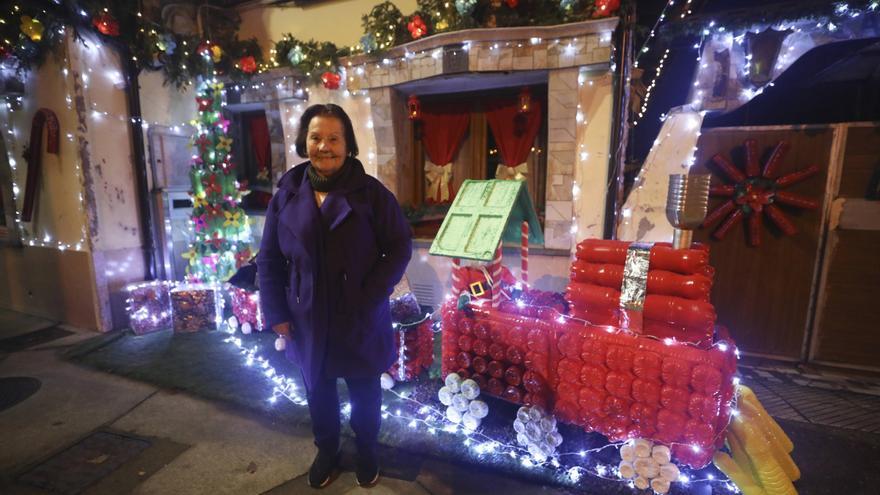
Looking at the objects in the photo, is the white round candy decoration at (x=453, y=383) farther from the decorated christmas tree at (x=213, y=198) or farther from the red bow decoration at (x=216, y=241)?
the red bow decoration at (x=216, y=241)

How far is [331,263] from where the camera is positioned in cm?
208

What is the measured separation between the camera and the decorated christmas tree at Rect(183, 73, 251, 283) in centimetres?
489

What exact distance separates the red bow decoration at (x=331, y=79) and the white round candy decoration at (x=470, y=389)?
4.23 m

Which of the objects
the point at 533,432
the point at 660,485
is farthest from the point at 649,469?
the point at 533,432

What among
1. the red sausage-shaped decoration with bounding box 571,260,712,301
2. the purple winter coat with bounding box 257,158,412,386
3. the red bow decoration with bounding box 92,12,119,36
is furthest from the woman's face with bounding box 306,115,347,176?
the red bow decoration with bounding box 92,12,119,36

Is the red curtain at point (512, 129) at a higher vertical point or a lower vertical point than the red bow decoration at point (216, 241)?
higher

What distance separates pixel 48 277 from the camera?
17.0 ft

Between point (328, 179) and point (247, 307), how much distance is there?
11.0 ft

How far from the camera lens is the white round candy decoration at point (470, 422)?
2.83 metres

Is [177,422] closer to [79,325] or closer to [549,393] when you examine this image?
[549,393]

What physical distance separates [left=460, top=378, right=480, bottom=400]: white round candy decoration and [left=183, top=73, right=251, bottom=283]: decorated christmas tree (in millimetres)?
3739

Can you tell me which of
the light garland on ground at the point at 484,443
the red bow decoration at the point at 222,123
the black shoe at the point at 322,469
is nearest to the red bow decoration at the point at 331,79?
the red bow decoration at the point at 222,123

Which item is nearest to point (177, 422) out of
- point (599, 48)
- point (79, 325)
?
point (79, 325)

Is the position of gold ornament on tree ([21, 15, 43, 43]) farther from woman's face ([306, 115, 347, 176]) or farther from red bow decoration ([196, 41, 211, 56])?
woman's face ([306, 115, 347, 176])
